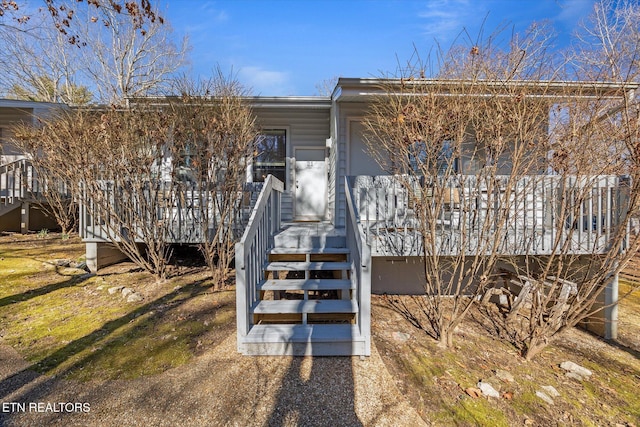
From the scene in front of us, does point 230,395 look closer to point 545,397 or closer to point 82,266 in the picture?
point 545,397

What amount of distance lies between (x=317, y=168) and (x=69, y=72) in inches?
812

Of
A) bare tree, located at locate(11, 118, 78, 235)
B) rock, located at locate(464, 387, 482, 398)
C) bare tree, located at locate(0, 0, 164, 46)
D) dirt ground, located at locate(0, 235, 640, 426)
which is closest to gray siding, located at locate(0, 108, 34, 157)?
bare tree, located at locate(11, 118, 78, 235)

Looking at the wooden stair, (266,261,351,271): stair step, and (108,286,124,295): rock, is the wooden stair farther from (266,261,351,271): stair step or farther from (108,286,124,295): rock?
(108,286,124,295): rock

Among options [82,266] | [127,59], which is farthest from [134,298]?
[127,59]

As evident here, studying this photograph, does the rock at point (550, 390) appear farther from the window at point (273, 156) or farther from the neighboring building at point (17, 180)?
the neighboring building at point (17, 180)

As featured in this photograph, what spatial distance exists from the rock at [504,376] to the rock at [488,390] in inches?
10.9

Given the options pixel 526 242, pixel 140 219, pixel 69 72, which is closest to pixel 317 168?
pixel 140 219

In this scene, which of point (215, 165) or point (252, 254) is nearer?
point (252, 254)

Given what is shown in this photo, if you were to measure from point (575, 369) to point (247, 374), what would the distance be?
3701 mm

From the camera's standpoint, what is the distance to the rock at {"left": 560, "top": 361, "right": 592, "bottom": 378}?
3.45 meters

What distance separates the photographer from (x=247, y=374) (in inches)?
120

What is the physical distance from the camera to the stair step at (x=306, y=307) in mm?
3527

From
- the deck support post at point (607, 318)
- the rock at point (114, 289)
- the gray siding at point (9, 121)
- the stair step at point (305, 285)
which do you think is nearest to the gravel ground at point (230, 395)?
the stair step at point (305, 285)

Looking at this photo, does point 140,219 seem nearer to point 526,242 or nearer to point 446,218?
point 446,218
